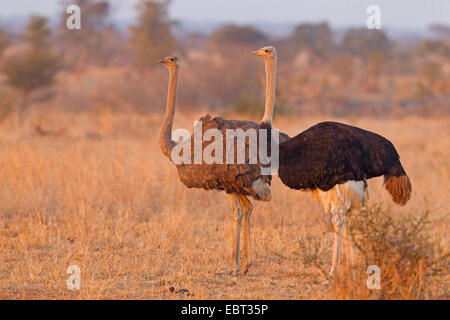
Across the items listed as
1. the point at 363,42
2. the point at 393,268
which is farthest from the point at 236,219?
the point at 363,42

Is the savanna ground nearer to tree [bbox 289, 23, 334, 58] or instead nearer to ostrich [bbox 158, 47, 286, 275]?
ostrich [bbox 158, 47, 286, 275]

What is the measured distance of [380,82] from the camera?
2750 centimetres

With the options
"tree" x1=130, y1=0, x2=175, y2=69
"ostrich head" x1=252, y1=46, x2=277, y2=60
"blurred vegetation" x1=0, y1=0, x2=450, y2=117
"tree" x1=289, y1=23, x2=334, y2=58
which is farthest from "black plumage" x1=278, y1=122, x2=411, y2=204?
"tree" x1=289, y1=23, x2=334, y2=58

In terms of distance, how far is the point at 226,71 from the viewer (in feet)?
67.8

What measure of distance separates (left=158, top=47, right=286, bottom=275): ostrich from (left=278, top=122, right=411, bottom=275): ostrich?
0.22 metres

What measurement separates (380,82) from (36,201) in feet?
71.7

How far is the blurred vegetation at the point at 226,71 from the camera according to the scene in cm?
1827

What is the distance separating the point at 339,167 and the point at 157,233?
2.32m

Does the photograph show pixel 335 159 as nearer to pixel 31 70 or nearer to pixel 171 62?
pixel 171 62

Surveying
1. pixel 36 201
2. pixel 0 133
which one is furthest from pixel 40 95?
pixel 36 201

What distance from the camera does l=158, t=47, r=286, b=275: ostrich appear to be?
5188 millimetres

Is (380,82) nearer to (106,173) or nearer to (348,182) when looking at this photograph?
(106,173)

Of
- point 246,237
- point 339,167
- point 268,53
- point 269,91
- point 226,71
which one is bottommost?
point 246,237
